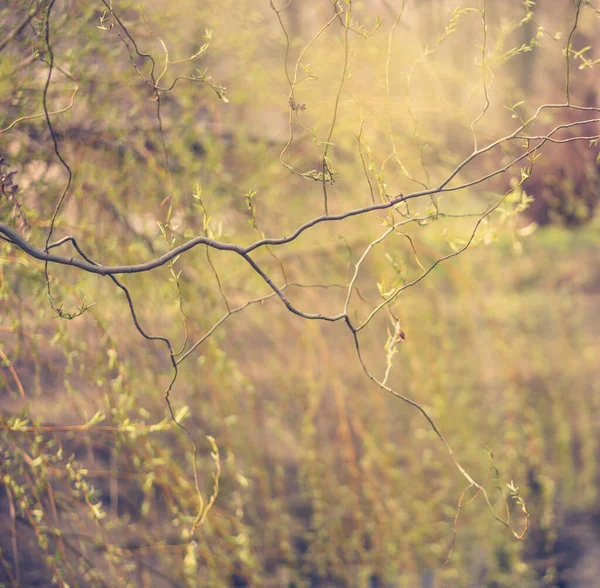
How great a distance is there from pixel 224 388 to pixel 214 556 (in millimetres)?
565

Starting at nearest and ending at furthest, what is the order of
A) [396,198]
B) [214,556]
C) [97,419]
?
[396,198] < [97,419] < [214,556]

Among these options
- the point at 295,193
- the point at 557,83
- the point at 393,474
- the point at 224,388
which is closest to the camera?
the point at 224,388

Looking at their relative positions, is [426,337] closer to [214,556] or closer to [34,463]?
[214,556]

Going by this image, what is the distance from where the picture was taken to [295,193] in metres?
3.21

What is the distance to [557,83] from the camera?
6.48m

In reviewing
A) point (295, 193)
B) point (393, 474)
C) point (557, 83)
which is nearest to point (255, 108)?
point (295, 193)

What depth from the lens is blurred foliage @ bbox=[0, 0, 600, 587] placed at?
187 centimetres

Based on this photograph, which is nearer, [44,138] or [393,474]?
[44,138]

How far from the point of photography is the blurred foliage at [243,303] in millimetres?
1865

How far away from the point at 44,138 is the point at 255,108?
1141 millimetres

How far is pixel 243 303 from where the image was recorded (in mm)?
2947

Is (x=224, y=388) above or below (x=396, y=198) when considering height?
above

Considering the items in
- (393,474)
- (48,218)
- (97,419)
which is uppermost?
(48,218)

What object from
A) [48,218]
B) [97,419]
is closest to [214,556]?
[97,419]
